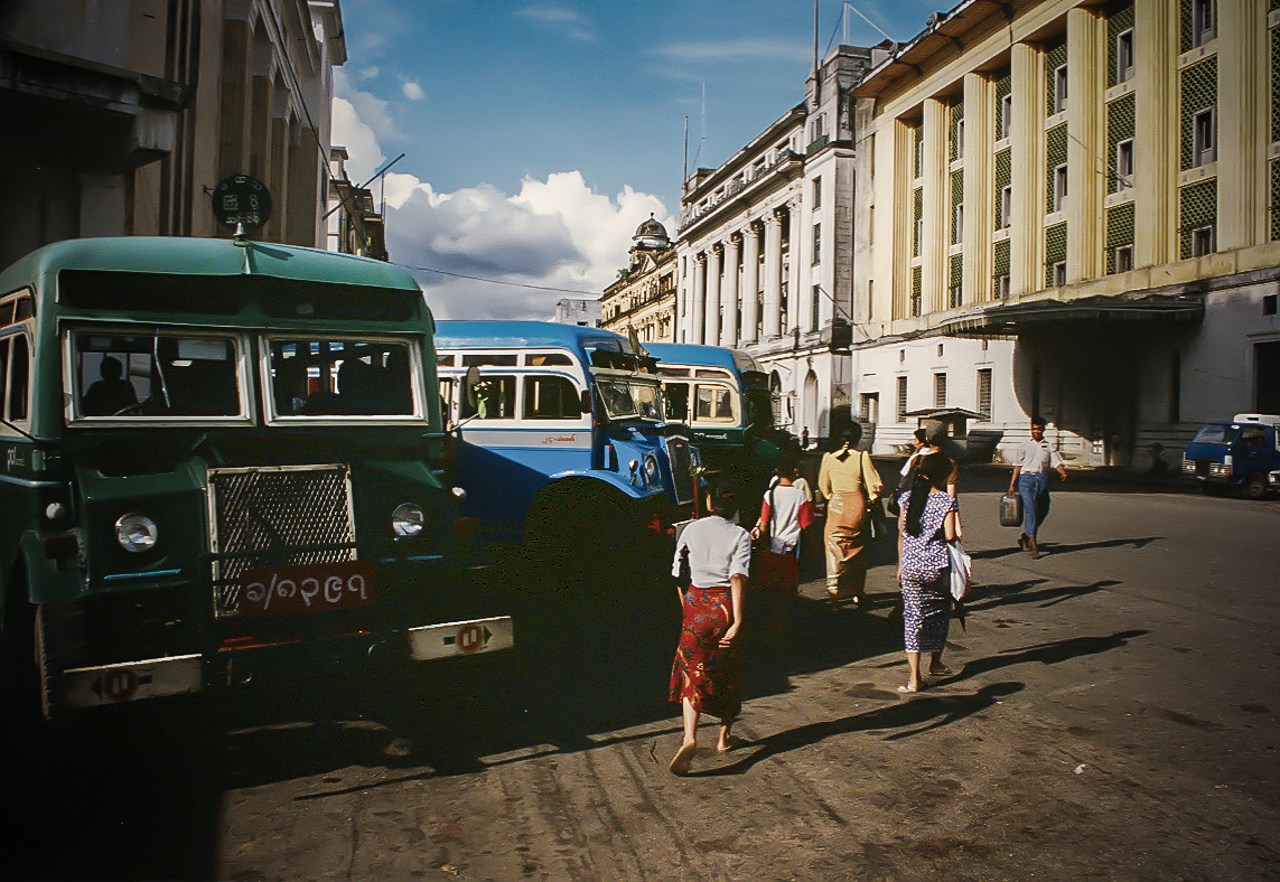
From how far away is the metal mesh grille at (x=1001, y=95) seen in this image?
131ft

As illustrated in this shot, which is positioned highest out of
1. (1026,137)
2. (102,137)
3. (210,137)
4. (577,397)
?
(1026,137)

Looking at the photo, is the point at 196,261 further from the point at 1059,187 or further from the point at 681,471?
the point at 1059,187

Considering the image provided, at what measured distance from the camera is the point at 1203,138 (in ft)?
97.3

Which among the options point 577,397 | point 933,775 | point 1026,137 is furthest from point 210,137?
point 1026,137

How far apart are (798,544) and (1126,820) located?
12.8 ft

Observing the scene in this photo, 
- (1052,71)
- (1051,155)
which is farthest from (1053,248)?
(1052,71)

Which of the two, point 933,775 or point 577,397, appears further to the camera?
point 577,397

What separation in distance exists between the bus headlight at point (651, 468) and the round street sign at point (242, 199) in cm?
893

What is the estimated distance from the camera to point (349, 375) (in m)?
6.18

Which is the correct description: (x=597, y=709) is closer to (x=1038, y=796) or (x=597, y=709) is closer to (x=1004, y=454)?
(x=1038, y=796)

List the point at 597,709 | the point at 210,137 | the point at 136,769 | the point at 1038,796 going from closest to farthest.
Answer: the point at 1038,796
the point at 136,769
the point at 597,709
the point at 210,137

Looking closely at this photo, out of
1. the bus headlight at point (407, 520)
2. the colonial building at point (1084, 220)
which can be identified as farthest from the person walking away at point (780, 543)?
the colonial building at point (1084, 220)

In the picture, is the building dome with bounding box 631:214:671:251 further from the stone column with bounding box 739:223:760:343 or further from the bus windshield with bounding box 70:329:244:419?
the bus windshield with bounding box 70:329:244:419

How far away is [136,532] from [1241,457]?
2491cm
